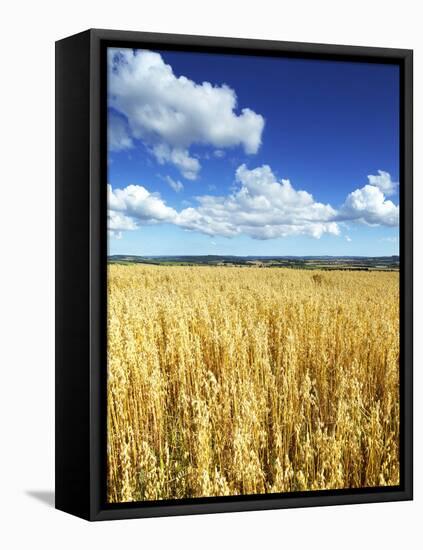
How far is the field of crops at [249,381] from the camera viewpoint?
7.51m

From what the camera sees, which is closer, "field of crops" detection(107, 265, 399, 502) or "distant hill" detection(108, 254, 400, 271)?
"field of crops" detection(107, 265, 399, 502)

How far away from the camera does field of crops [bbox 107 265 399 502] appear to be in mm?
7512

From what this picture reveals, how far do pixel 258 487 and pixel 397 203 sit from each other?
2160mm

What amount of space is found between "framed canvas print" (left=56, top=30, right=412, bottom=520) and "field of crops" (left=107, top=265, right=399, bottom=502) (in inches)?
0.5

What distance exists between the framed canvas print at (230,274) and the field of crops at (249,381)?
0.04ft

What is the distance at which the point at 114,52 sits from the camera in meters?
7.48

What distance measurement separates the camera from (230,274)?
25.5 feet

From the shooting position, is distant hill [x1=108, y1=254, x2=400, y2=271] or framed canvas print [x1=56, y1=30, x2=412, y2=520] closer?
framed canvas print [x1=56, y1=30, x2=412, y2=520]

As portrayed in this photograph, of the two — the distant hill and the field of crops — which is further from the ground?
the distant hill

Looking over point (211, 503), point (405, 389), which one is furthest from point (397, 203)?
point (211, 503)

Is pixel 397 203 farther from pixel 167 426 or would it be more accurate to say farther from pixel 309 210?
pixel 167 426

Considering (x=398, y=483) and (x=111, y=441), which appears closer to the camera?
(x=111, y=441)

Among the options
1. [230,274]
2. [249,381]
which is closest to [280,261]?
[230,274]

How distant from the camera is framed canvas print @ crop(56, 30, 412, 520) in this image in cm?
Result: 747
